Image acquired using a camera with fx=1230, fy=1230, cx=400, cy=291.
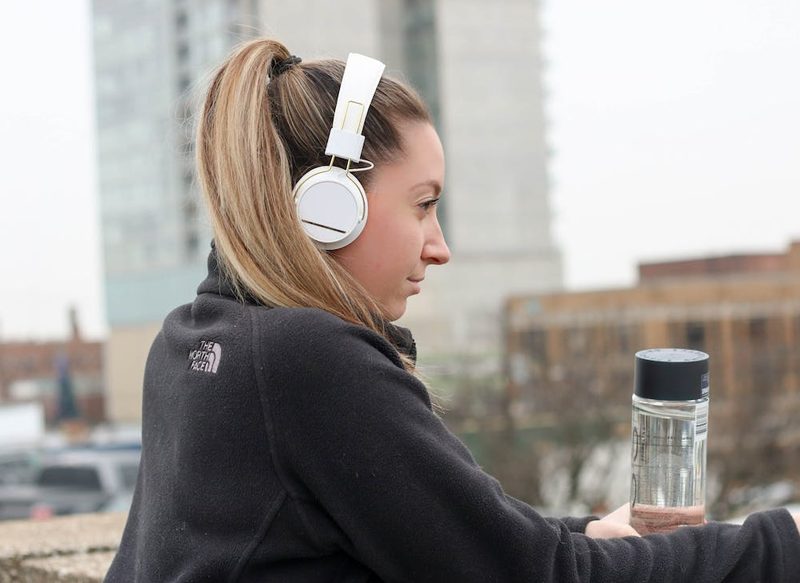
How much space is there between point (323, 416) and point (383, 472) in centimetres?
10

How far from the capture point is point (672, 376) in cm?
171

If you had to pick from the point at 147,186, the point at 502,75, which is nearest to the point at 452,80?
the point at 502,75

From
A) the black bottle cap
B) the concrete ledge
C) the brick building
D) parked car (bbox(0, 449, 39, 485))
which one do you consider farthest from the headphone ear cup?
parked car (bbox(0, 449, 39, 485))

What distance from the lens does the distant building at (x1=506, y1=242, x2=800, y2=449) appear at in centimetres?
3281

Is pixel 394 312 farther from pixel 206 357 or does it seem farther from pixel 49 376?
pixel 49 376

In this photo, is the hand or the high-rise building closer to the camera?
the hand

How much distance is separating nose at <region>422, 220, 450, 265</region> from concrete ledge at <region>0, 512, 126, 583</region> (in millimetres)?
1127

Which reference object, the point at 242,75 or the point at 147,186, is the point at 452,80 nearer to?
the point at 147,186

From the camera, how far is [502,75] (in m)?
80.0

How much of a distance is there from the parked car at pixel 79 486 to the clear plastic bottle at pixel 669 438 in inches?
772

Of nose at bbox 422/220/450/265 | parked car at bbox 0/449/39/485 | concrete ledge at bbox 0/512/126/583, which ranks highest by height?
nose at bbox 422/220/450/265

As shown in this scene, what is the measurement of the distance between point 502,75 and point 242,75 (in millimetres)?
79653

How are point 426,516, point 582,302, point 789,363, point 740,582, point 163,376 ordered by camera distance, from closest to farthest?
A: point 426,516 < point 740,582 < point 163,376 < point 789,363 < point 582,302

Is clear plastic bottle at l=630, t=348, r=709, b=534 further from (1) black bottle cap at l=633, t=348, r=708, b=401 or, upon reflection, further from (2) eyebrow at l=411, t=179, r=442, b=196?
(2) eyebrow at l=411, t=179, r=442, b=196
